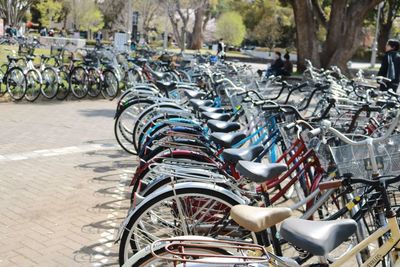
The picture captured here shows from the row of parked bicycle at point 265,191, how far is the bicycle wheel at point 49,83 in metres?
6.42

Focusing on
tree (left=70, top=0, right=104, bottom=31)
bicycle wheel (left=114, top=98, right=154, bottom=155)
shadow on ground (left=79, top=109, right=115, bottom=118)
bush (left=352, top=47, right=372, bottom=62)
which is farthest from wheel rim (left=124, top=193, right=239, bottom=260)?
bush (left=352, top=47, right=372, bottom=62)

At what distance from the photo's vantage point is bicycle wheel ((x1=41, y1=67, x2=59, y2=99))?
11.7m

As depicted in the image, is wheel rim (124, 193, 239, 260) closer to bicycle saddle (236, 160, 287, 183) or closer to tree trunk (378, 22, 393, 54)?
bicycle saddle (236, 160, 287, 183)

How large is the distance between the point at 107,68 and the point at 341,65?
11317mm

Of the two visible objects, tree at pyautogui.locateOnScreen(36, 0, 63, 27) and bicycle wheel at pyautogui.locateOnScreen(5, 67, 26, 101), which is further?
tree at pyautogui.locateOnScreen(36, 0, 63, 27)

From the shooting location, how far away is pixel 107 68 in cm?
1236

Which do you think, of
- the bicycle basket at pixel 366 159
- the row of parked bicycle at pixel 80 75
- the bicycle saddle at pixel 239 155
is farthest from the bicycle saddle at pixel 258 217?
the row of parked bicycle at pixel 80 75

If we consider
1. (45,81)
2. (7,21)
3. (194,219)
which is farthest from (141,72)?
(7,21)

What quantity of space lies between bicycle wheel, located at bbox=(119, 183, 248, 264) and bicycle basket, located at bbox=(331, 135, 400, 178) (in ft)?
2.47

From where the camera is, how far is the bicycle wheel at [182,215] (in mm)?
3240

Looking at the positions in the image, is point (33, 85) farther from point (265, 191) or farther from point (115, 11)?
point (115, 11)

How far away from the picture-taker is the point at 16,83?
11305 mm

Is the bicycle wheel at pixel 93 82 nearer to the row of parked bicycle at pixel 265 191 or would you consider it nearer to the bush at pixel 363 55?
the row of parked bicycle at pixel 265 191

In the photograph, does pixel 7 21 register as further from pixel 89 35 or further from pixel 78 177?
pixel 78 177
